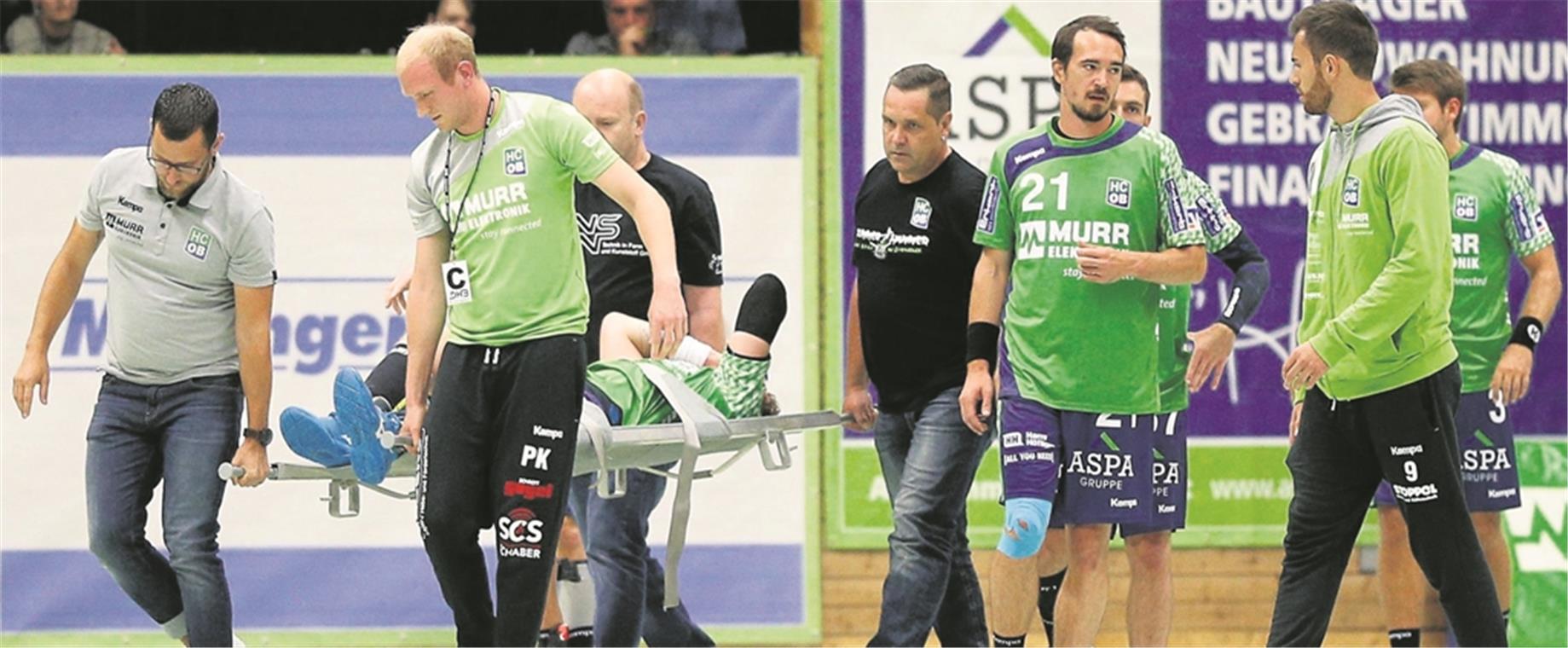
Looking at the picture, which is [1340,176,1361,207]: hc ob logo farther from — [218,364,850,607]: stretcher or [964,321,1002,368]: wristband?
[218,364,850,607]: stretcher

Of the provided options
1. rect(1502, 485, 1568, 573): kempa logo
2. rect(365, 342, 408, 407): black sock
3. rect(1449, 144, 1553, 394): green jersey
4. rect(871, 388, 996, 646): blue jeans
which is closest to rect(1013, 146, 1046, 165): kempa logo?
rect(871, 388, 996, 646): blue jeans

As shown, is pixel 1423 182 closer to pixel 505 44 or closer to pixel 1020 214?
pixel 1020 214

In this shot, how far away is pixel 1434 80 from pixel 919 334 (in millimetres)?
2057

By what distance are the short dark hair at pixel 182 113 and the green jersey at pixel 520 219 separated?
0.78 metres

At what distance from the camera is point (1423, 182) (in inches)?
200

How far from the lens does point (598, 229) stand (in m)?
6.35

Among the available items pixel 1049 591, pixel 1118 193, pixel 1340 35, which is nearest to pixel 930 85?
pixel 1118 193

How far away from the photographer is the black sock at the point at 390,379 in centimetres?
595

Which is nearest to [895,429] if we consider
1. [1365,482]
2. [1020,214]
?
[1020,214]

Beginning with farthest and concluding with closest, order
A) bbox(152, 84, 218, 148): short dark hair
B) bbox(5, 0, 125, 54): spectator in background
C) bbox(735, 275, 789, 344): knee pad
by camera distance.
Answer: bbox(5, 0, 125, 54): spectator in background
bbox(735, 275, 789, 344): knee pad
bbox(152, 84, 218, 148): short dark hair

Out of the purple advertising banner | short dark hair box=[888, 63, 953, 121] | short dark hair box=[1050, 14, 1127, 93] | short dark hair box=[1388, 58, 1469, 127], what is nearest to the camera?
short dark hair box=[1050, 14, 1127, 93]

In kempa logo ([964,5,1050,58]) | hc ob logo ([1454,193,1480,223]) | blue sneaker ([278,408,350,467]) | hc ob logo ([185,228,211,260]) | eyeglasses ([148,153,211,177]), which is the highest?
kempa logo ([964,5,1050,58])

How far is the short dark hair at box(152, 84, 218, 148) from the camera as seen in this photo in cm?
555

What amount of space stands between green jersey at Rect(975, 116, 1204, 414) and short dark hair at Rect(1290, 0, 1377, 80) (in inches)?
22.3
